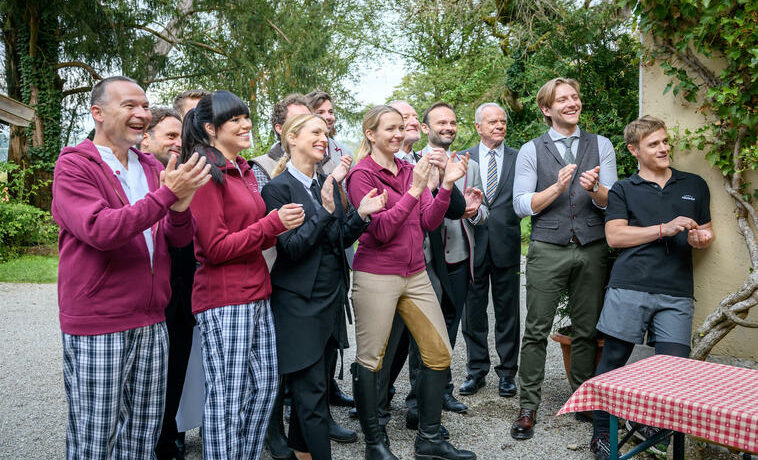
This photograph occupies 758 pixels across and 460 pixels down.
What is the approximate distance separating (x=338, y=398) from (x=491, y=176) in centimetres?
213

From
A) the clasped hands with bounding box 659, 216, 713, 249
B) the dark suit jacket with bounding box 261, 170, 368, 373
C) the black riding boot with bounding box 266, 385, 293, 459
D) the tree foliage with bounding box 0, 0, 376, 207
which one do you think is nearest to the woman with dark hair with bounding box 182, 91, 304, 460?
the dark suit jacket with bounding box 261, 170, 368, 373

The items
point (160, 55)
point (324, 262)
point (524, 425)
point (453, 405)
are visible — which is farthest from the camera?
point (160, 55)

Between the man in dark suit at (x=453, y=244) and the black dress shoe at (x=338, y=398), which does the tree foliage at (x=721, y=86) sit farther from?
the black dress shoe at (x=338, y=398)

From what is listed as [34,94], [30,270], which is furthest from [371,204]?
[34,94]

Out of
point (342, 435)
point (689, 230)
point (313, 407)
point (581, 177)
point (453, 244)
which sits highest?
Result: point (581, 177)

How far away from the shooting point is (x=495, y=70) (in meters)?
18.3

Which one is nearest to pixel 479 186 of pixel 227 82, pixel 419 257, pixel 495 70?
pixel 419 257

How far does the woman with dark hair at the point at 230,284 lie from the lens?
3.01 m

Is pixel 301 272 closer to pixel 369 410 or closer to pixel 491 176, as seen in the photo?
pixel 369 410

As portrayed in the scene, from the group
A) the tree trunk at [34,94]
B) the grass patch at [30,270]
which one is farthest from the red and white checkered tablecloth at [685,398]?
the tree trunk at [34,94]

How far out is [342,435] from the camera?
421 cm

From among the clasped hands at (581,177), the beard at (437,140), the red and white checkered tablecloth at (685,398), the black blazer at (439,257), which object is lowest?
the red and white checkered tablecloth at (685,398)

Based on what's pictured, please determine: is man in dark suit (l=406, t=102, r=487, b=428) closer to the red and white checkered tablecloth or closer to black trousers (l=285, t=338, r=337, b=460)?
black trousers (l=285, t=338, r=337, b=460)

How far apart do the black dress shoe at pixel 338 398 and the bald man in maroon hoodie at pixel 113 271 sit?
2124 mm
